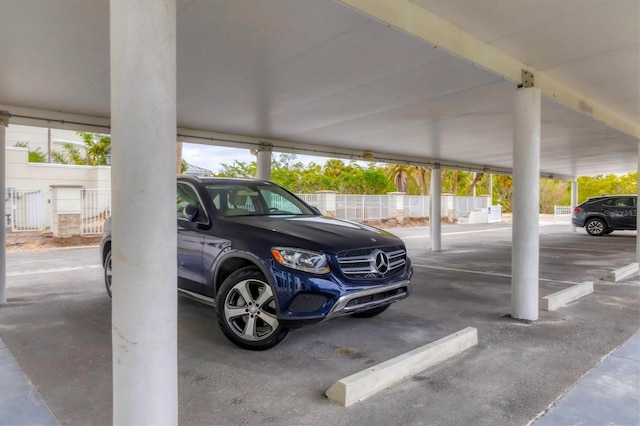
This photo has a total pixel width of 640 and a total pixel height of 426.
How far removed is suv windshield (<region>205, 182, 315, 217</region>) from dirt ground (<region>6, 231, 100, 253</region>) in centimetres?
1070

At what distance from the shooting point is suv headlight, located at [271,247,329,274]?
360 centimetres

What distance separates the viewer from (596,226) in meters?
17.2

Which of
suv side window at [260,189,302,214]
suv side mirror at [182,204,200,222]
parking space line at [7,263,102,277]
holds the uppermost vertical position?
suv side window at [260,189,302,214]

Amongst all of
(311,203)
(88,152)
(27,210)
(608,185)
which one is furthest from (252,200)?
(608,185)

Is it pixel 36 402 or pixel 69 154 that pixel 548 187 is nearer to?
pixel 69 154

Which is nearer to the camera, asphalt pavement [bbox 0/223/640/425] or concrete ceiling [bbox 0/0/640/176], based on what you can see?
asphalt pavement [bbox 0/223/640/425]

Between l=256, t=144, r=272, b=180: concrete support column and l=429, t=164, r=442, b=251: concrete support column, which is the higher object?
l=256, t=144, r=272, b=180: concrete support column

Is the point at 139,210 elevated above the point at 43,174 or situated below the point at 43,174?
below

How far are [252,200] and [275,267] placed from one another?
1.52m

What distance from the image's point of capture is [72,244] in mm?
13469

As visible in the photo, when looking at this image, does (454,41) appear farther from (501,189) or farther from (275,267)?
(501,189)

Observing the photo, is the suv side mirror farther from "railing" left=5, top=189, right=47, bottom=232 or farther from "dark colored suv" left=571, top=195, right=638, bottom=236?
"dark colored suv" left=571, top=195, right=638, bottom=236

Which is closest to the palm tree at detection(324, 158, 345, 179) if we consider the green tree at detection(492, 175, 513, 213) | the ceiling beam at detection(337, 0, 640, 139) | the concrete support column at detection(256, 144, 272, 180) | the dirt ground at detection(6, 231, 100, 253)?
the green tree at detection(492, 175, 513, 213)

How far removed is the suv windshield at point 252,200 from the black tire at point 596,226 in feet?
53.9
